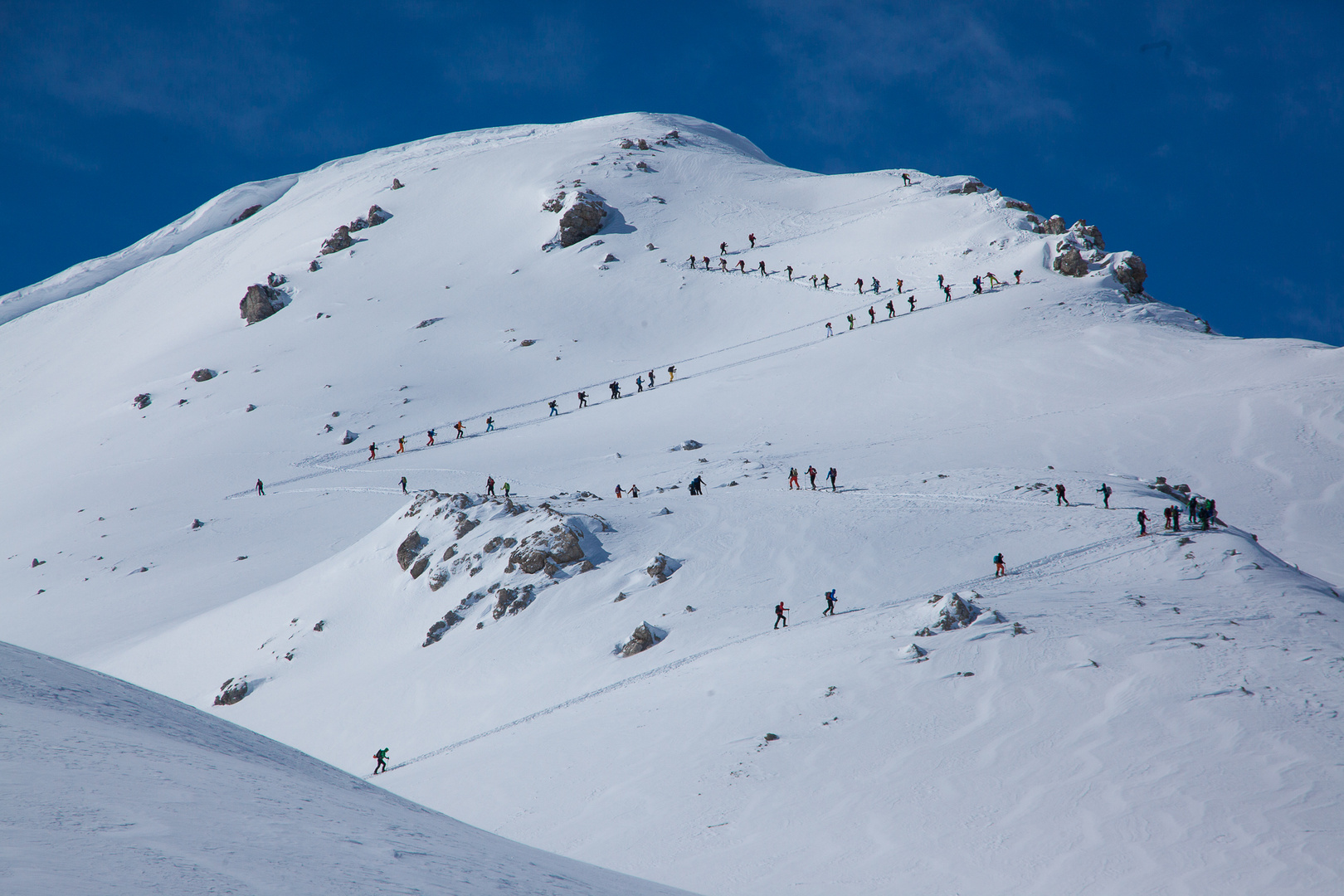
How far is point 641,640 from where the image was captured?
22.3 m

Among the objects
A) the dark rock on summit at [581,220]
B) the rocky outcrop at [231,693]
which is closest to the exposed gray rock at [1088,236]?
the dark rock on summit at [581,220]

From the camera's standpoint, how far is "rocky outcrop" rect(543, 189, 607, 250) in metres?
72.4

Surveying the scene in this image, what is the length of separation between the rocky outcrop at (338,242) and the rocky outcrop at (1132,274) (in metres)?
60.1

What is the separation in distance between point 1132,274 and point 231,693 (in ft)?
165

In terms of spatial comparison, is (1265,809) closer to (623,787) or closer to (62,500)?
(623,787)

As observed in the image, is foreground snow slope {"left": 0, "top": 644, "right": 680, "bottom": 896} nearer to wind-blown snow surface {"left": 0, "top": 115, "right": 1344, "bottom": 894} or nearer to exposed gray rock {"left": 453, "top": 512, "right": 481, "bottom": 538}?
wind-blown snow surface {"left": 0, "top": 115, "right": 1344, "bottom": 894}

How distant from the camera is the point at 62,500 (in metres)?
45.1

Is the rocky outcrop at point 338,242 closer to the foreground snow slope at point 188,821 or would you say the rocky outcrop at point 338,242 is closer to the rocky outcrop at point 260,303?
the rocky outcrop at point 260,303

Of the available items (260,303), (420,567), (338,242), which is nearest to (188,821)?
(420,567)

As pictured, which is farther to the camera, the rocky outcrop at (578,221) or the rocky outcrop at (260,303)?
the rocky outcrop at (578,221)

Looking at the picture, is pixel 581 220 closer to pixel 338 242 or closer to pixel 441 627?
pixel 338 242

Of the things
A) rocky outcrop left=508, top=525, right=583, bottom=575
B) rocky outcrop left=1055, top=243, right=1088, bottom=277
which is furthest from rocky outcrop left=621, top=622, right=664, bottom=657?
rocky outcrop left=1055, top=243, right=1088, bottom=277

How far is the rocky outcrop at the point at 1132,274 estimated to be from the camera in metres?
51.4

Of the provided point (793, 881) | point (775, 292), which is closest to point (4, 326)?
point (775, 292)
